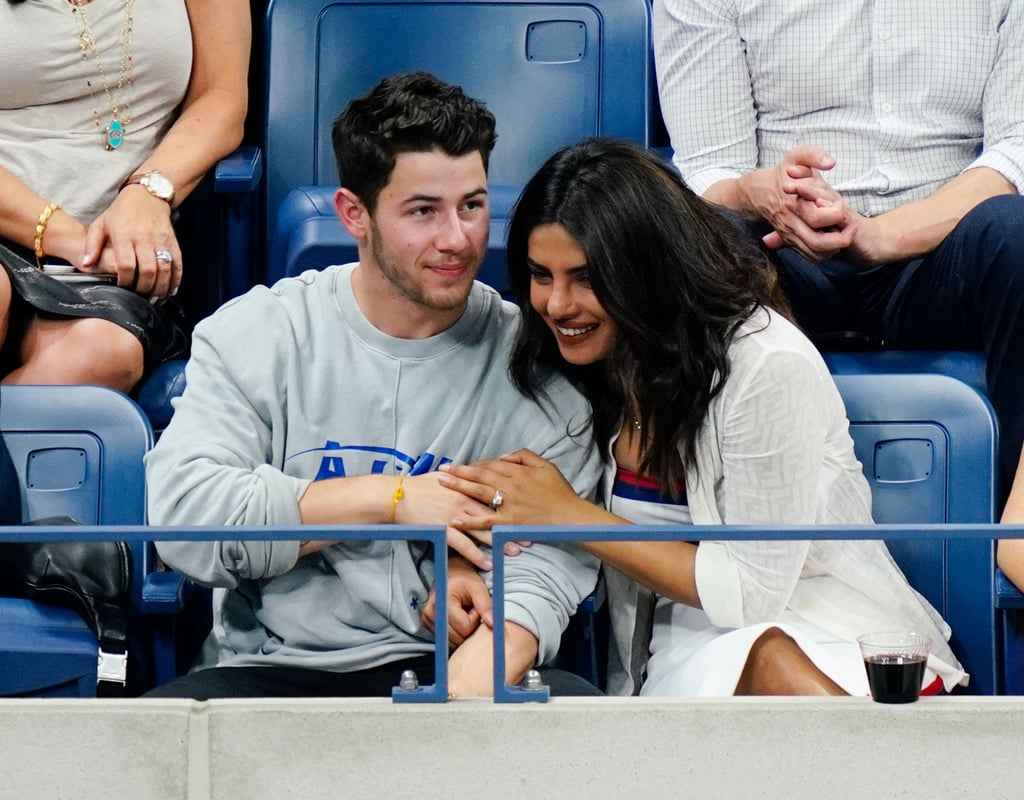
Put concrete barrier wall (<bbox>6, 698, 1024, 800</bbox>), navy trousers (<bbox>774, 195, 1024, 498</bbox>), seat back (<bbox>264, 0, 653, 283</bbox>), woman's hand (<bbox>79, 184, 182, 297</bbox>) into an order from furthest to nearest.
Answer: seat back (<bbox>264, 0, 653, 283</bbox>) → woman's hand (<bbox>79, 184, 182, 297</bbox>) → navy trousers (<bbox>774, 195, 1024, 498</bbox>) → concrete barrier wall (<bbox>6, 698, 1024, 800</bbox>)

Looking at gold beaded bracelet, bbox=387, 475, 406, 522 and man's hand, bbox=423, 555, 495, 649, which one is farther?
gold beaded bracelet, bbox=387, 475, 406, 522

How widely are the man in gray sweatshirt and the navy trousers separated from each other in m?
0.39

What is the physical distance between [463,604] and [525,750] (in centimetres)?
15

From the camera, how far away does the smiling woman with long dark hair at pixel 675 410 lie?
1.16 m

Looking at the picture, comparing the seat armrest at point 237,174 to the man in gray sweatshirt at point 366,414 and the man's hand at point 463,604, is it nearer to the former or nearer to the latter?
Answer: the man in gray sweatshirt at point 366,414

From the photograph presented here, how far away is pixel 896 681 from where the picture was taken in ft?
3.32

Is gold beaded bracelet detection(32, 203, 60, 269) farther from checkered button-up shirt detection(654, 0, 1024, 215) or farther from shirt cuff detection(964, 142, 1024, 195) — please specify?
shirt cuff detection(964, 142, 1024, 195)

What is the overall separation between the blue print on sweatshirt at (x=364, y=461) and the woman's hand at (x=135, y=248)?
1.28ft

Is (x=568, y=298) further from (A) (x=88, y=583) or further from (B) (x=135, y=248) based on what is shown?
(B) (x=135, y=248)

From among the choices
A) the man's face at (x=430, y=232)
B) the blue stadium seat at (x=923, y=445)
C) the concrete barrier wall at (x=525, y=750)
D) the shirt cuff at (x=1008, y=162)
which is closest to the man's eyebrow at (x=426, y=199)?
the man's face at (x=430, y=232)

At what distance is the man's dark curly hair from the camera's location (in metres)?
1.28

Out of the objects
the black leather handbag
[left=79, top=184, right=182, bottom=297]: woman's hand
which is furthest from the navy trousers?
the black leather handbag

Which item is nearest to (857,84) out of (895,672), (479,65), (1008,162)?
(1008,162)

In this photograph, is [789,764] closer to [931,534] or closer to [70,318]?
[931,534]
